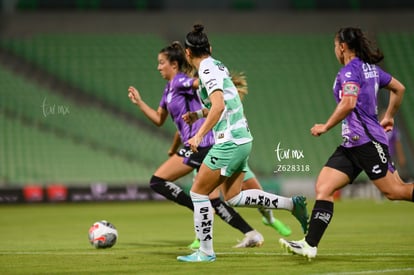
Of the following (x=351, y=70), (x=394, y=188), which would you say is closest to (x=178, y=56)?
(x=351, y=70)

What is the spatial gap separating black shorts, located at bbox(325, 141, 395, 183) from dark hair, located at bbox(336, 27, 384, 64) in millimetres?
837

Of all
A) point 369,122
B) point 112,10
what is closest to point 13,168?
point 112,10

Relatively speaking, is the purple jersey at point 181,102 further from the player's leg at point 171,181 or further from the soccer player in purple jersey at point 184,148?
the player's leg at point 171,181

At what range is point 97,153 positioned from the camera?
24.8 m

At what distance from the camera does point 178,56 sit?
36.6 ft

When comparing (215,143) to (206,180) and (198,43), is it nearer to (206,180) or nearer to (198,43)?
(206,180)

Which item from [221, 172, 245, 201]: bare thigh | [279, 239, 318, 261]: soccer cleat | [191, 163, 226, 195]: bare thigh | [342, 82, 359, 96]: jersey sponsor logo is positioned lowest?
[279, 239, 318, 261]: soccer cleat

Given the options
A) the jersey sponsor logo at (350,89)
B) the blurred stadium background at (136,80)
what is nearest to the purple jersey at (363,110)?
the jersey sponsor logo at (350,89)

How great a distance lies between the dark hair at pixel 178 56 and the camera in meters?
11.1

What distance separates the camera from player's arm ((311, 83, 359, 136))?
8.08 meters

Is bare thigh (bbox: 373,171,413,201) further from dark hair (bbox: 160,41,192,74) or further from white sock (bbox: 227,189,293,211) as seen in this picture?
dark hair (bbox: 160,41,192,74)

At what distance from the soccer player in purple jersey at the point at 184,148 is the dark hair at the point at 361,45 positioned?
2.68 m

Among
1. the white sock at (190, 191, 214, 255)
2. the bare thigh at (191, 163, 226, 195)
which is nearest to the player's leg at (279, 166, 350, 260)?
the white sock at (190, 191, 214, 255)

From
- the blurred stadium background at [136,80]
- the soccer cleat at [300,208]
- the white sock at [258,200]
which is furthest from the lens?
the blurred stadium background at [136,80]
